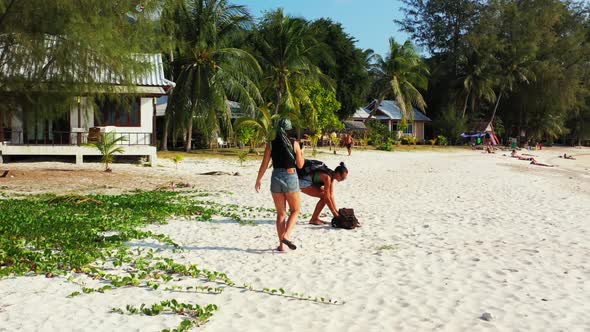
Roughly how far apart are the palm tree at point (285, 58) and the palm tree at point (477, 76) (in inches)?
A: 830

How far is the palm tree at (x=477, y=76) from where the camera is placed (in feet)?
163

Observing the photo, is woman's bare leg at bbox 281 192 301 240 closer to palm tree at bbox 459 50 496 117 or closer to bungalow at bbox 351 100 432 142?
bungalow at bbox 351 100 432 142

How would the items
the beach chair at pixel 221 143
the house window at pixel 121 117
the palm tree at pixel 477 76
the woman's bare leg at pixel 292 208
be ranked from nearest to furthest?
the woman's bare leg at pixel 292 208
the house window at pixel 121 117
the beach chair at pixel 221 143
the palm tree at pixel 477 76

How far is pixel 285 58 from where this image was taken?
3284cm

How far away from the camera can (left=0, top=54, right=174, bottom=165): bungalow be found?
771 inches

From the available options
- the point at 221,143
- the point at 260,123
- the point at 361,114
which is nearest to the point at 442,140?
the point at 361,114

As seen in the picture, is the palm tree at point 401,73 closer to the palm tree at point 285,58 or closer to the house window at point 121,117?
the palm tree at point 285,58

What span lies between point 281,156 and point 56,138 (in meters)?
17.6

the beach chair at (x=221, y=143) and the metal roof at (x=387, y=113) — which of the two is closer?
the beach chair at (x=221, y=143)

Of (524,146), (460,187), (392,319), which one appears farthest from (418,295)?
(524,146)

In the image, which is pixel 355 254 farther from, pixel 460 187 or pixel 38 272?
pixel 460 187

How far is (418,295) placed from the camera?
4.97 m

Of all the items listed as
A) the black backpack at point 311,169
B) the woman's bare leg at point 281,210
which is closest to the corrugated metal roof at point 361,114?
the black backpack at point 311,169

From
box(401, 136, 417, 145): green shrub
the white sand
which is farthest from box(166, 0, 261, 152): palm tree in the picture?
box(401, 136, 417, 145): green shrub
